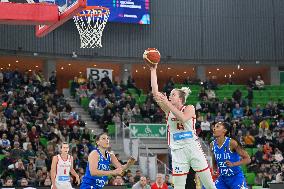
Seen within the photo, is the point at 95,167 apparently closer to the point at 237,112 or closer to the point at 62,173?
the point at 62,173

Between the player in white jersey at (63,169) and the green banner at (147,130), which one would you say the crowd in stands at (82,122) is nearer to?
the green banner at (147,130)

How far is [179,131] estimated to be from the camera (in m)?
9.32

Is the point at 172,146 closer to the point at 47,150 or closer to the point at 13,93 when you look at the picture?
the point at 47,150

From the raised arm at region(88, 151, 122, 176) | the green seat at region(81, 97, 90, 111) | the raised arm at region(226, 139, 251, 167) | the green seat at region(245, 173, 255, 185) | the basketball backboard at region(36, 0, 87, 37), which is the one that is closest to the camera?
the raised arm at region(88, 151, 122, 176)

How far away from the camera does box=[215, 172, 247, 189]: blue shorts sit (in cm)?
1065

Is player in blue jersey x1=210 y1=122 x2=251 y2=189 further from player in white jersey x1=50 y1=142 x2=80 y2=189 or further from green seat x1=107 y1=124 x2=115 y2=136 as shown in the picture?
green seat x1=107 y1=124 x2=115 y2=136

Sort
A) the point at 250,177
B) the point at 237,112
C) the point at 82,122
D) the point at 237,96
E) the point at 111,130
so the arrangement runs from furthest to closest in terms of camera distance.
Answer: the point at 237,96 < the point at 237,112 < the point at 111,130 < the point at 82,122 < the point at 250,177

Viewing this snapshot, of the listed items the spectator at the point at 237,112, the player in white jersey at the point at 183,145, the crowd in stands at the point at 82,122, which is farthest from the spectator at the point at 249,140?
the player in white jersey at the point at 183,145

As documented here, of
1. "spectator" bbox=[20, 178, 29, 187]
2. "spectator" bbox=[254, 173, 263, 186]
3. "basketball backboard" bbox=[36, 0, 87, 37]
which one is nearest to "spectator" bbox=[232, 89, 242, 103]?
"spectator" bbox=[254, 173, 263, 186]

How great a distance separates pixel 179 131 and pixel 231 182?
2.01m

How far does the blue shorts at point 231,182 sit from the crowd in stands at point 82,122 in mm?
5171

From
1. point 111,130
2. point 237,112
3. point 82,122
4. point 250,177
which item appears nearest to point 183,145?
point 250,177

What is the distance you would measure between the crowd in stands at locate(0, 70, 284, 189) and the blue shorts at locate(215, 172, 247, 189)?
517 centimetres

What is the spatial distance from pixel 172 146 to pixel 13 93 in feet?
57.2
